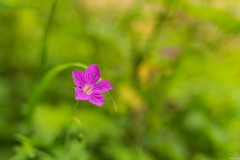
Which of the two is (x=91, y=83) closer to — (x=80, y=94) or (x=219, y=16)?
(x=80, y=94)

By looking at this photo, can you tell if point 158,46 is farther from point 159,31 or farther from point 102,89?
point 102,89

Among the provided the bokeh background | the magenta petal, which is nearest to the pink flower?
the magenta petal

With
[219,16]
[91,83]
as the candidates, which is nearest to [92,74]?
[91,83]

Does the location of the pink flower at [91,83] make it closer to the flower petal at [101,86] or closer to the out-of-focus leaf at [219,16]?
the flower petal at [101,86]

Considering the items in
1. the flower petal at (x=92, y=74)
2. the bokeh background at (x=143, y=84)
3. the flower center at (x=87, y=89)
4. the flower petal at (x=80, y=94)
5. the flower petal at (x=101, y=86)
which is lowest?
the flower petal at (x=80, y=94)

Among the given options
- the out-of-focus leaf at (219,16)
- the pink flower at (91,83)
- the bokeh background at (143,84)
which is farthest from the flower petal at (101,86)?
the out-of-focus leaf at (219,16)

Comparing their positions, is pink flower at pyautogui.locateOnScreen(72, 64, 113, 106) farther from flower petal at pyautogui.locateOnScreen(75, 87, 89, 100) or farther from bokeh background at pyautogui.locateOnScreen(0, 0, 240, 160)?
bokeh background at pyautogui.locateOnScreen(0, 0, 240, 160)
